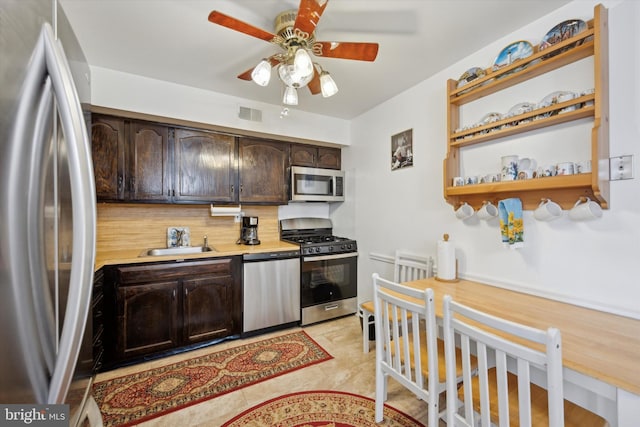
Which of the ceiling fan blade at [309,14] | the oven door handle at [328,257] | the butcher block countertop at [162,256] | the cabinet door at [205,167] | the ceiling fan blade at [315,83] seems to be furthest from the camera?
the oven door handle at [328,257]

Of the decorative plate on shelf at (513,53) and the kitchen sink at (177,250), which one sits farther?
the kitchen sink at (177,250)

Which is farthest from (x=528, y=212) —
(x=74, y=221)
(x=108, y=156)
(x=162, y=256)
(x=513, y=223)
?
(x=108, y=156)

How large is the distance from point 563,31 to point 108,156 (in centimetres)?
341

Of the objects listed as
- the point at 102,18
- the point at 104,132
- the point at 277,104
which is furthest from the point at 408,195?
the point at 104,132

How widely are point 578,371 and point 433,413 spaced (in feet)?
2.17

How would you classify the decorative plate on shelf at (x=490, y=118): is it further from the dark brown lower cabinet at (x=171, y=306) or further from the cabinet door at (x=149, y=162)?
the cabinet door at (x=149, y=162)

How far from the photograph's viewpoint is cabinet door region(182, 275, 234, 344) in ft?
8.34

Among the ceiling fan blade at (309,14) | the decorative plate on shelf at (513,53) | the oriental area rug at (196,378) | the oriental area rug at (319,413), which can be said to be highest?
the decorative plate on shelf at (513,53)

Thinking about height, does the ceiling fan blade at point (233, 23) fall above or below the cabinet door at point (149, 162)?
above

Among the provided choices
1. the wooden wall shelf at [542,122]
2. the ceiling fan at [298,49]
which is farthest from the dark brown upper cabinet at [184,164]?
the wooden wall shelf at [542,122]

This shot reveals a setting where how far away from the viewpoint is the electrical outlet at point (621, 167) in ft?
4.46

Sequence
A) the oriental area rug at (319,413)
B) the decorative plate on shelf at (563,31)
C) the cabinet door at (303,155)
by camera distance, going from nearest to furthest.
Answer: the decorative plate on shelf at (563,31) → the oriental area rug at (319,413) → the cabinet door at (303,155)

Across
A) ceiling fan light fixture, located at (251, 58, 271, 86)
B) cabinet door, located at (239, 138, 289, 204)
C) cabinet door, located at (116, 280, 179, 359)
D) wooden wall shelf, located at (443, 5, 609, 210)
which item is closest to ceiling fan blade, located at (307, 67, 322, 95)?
ceiling fan light fixture, located at (251, 58, 271, 86)

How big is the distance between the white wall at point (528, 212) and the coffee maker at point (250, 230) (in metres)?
1.40
